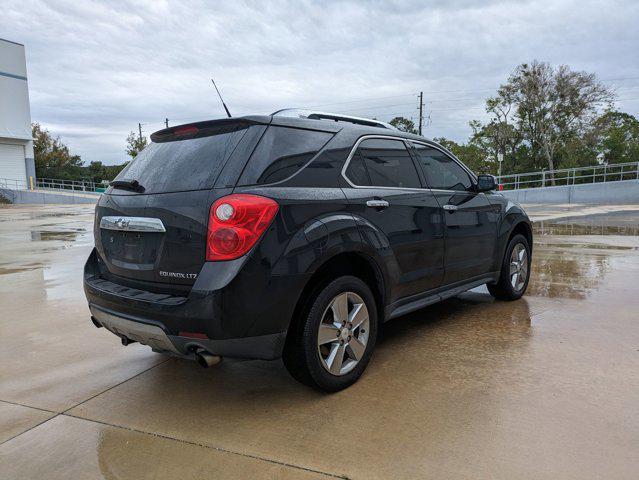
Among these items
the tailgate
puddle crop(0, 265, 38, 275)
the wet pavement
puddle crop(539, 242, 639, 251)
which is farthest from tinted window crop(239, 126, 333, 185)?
puddle crop(539, 242, 639, 251)

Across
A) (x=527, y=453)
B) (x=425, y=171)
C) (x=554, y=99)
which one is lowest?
(x=527, y=453)

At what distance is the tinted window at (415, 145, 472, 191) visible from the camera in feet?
14.3

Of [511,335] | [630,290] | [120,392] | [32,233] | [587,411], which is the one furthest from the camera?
[32,233]

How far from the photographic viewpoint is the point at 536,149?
1620 inches

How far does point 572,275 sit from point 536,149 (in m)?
38.0

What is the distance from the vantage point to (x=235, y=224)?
109 inches

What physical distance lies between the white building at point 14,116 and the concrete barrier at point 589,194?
37264 millimetres

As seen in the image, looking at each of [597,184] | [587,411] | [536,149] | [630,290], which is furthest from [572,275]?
[536,149]

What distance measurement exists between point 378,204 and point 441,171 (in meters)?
1.25

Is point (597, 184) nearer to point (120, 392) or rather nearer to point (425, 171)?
point (425, 171)

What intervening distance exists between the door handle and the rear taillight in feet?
2.90

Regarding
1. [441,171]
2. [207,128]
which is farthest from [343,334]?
[441,171]

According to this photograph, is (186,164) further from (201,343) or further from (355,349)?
(355,349)

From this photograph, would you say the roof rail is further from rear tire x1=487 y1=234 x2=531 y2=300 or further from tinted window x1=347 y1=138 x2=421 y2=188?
rear tire x1=487 y1=234 x2=531 y2=300
